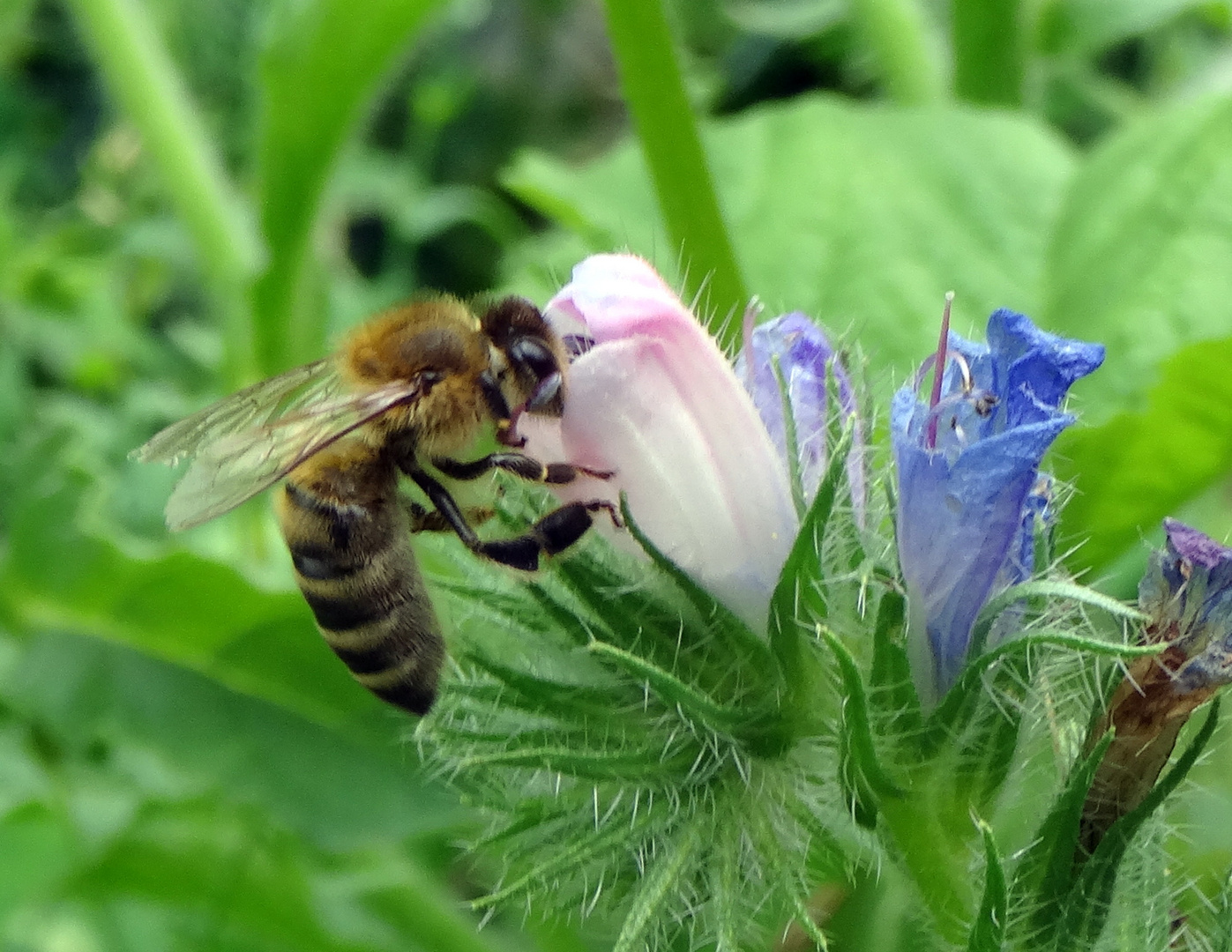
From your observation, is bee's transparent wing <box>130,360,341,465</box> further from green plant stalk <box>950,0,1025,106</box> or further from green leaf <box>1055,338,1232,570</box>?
green plant stalk <box>950,0,1025,106</box>

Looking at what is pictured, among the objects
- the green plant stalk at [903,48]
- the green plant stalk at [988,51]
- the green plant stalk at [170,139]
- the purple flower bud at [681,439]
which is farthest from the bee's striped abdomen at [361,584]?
the green plant stalk at [903,48]

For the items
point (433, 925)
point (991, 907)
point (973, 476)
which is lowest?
point (433, 925)

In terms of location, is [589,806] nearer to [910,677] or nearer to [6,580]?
[910,677]

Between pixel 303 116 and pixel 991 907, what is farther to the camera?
pixel 303 116

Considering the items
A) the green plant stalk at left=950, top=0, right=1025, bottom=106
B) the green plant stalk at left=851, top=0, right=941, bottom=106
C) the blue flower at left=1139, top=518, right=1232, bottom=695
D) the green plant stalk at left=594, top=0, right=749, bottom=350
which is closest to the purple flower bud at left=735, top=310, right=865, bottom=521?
the green plant stalk at left=594, top=0, right=749, bottom=350

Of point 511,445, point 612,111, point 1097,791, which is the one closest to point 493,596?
point 511,445

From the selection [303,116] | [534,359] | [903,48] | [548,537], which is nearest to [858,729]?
[548,537]

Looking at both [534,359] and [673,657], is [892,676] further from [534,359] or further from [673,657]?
[534,359]
